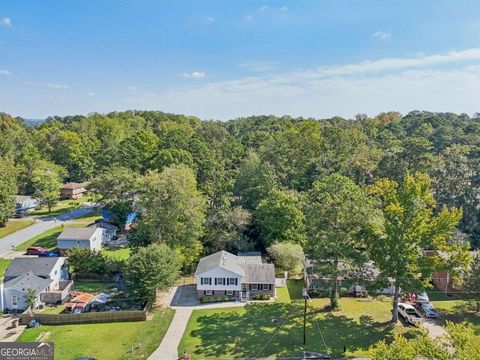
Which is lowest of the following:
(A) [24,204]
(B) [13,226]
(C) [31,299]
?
(C) [31,299]

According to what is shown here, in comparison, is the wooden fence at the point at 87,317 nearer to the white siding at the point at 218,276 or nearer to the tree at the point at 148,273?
the tree at the point at 148,273

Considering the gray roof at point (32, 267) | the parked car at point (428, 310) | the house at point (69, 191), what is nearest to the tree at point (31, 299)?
the gray roof at point (32, 267)

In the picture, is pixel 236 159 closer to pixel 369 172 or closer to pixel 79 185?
pixel 369 172

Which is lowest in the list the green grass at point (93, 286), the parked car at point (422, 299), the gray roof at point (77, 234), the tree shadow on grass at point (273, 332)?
the tree shadow on grass at point (273, 332)

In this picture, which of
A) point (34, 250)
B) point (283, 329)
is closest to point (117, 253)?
point (34, 250)

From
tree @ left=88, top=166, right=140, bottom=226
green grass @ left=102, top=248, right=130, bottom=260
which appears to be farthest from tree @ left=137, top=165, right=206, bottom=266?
tree @ left=88, top=166, right=140, bottom=226

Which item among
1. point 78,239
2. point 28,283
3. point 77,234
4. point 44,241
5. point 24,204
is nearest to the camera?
point 28,283

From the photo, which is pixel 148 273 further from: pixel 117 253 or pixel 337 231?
pixel 337 231

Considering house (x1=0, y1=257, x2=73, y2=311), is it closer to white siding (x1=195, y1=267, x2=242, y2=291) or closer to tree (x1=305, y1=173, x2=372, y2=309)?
white siding (x1=195, y1=267, x2=242, y2=291)
